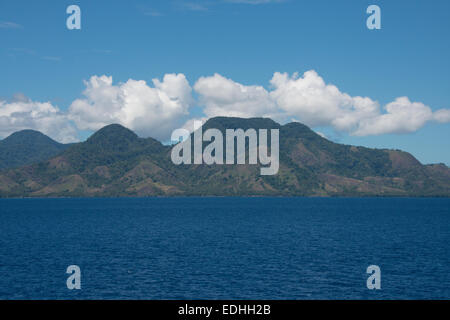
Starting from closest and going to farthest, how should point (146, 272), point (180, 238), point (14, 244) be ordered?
1. point (146, 272)
2. point (14, 244)
3. point (180, 238)

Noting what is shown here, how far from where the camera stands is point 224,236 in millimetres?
165625

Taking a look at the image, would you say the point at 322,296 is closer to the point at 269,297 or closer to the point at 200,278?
the point at 269,297

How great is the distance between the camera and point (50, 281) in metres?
85.4

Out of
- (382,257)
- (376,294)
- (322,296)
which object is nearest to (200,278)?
(322,296)

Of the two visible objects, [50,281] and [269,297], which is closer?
[269,297]

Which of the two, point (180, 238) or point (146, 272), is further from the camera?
point (180, 238)

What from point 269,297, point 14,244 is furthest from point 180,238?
point 269,297
